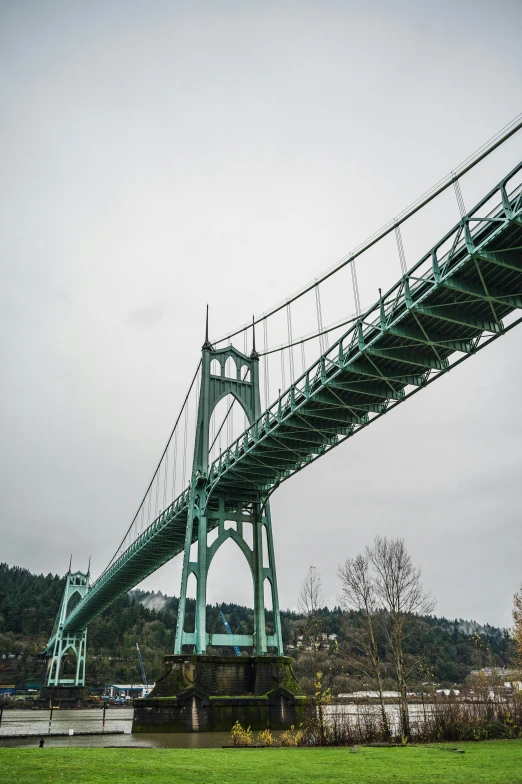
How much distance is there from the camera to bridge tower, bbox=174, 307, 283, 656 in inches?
1521

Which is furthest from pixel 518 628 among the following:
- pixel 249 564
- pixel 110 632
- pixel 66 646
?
pixel 110 632

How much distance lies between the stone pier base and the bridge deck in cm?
1087

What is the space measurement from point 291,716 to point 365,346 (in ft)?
71.7

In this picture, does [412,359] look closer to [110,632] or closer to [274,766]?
[274,766]

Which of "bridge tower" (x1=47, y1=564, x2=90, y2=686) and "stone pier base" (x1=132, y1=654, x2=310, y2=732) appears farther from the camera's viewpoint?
"bridge tower" (x1=47, y1=564, x2=90, y2=686)

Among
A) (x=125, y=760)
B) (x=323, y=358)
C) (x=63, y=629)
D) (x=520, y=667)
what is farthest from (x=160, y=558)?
(x=63, y=629)

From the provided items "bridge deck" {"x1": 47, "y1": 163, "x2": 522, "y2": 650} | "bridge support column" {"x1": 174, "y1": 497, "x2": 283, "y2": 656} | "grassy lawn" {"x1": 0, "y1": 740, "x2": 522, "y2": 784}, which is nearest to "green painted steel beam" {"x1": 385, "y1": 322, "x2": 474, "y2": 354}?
"bridge deck" {"x1": 47, "y1": 163, "x2": 522, "y2": 650}

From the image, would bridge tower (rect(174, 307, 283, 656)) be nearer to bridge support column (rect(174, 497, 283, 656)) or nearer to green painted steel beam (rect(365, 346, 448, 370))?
bridge support column (rect(174, 497, 283, 656))

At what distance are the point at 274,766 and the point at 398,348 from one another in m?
16.7

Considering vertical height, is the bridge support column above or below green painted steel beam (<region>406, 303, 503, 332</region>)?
below

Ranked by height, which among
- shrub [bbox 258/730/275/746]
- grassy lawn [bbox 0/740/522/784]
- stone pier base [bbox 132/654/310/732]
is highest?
stone pier base [bbox 132/654/310/732]

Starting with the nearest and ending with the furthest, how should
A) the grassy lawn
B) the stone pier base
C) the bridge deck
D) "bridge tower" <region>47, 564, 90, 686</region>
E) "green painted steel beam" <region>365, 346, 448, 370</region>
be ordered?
the grassy lawn → the bridge deck → "green painted steel beam" <region>365, 346, 448, 370</region> → the stone pier base → "bridge tower" <region>47, 564, 90, 686</region>

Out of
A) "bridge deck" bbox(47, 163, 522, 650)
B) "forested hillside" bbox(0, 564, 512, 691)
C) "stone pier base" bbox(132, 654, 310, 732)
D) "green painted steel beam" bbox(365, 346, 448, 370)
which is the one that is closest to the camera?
"bridge deck" bbox(47, 163, 522, 650)

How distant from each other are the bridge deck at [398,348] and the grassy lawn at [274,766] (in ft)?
47.3
